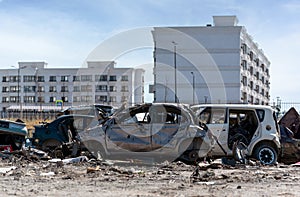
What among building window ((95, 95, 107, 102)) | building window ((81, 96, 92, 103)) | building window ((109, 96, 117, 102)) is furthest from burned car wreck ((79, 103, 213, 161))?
building window ((109, 96, 117, 102))

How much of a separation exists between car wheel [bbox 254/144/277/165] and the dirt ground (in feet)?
3.00

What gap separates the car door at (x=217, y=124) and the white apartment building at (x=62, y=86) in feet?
217

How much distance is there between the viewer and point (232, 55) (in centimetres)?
7062

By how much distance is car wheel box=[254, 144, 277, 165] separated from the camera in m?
14.8

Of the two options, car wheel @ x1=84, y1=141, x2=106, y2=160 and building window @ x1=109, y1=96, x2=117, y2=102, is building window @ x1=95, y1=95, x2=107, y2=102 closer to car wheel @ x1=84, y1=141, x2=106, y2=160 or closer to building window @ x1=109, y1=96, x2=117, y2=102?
building window @ x1=109, y1=96, x2=117, y2=102

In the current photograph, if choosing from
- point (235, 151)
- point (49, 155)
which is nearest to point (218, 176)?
point (235, 151)

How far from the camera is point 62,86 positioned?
9481 centimetres

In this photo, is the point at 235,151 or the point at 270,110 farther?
the point at 270,110

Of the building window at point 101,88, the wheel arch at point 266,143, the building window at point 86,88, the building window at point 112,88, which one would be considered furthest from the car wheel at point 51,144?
the building window at point 112,88

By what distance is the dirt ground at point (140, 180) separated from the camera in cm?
882

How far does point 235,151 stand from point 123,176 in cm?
442

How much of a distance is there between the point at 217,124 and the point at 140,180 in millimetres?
5098

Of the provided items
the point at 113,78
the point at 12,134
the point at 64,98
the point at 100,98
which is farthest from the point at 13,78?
the point at 12,134

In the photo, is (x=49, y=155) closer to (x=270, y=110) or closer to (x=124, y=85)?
(x=270, y=110)
